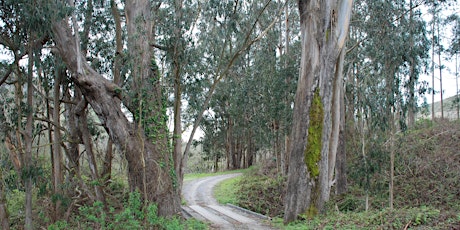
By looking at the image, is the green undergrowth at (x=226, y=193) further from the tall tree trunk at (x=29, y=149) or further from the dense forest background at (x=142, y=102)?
the tall tree trunk at (x=29, y=149)

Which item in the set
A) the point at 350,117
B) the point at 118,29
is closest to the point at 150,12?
the point at 118,29

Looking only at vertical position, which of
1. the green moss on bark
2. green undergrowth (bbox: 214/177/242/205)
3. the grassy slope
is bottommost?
green undergrowth (bbox: 214/177/242/205)

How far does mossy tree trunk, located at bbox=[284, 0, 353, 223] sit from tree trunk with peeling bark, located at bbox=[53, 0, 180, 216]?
3.58 meters

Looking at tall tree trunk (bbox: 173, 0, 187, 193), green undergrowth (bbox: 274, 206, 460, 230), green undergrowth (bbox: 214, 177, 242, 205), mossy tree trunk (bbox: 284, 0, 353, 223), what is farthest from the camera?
green undergrowth (bbox: 214, 177, 242, 205)

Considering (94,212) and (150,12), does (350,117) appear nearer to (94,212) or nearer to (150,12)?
(150,12)

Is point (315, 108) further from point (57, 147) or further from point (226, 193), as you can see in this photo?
point (226, 193)

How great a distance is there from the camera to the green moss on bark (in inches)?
423

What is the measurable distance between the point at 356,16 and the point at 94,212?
13437 millimetres

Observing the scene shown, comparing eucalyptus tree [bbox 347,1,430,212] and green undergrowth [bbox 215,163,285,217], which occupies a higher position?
eucalyptus tree [bbox 347,1,430,212]

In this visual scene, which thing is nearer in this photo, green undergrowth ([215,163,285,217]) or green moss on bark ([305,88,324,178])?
green moss on bark ([305,88,324,178])

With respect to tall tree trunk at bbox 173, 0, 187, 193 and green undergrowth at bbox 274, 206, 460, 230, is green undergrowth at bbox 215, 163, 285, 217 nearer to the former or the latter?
tall tree trunk at bbox 173, 0, 187, 193

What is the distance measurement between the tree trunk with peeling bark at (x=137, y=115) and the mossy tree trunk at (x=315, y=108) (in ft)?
11.8

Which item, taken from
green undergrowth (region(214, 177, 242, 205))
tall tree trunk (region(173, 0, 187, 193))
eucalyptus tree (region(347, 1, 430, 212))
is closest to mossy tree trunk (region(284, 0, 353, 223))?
eucalyptus tree (region(347, 1, 430, 212))

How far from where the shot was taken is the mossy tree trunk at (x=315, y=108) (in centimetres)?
1074
